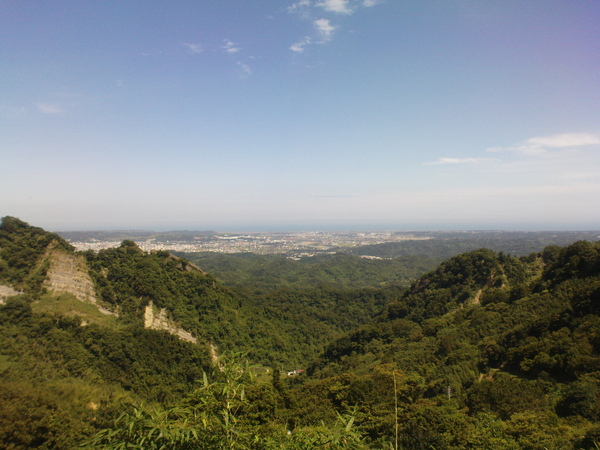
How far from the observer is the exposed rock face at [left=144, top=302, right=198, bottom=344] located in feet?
122

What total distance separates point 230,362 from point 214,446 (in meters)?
0.88

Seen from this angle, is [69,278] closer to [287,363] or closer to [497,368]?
[287,363]

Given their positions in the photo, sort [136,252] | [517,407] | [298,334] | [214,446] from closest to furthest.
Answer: [214,446]
[517,407]
[136,252]
[298,334]

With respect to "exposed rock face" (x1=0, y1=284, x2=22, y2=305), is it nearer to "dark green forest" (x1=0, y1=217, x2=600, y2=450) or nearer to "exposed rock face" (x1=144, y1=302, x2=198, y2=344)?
"dark green forest" (x1=0, y1=217, x2=600, y2=450)

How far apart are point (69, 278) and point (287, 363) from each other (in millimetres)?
33615

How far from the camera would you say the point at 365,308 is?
77938mm

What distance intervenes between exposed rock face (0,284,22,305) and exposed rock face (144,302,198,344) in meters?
12.7

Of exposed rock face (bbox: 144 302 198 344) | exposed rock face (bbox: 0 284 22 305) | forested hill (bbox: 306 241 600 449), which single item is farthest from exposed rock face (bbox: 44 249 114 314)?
forested hill (bbox: 306 241 600 449)

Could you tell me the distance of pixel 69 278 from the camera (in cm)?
3319

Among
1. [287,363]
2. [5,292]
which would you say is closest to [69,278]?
[5,292]

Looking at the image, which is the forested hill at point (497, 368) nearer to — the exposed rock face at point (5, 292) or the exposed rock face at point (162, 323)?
the exposed rock face at point (162, 323)

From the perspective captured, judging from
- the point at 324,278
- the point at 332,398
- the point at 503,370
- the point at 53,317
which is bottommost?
the point at 324,278

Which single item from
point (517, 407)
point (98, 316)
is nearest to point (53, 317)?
point (98, 316)

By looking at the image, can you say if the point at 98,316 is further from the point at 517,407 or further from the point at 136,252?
the point at 517,407
